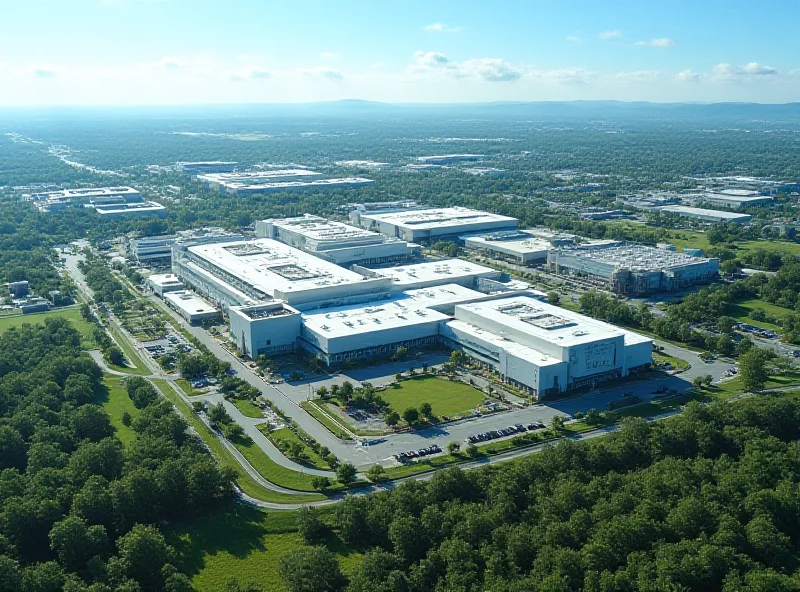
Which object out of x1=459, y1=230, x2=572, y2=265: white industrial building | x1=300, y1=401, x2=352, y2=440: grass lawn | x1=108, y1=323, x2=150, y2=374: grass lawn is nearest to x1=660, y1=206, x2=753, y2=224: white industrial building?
x1=459, y1=230, x2=572, y2=265: white industrial building

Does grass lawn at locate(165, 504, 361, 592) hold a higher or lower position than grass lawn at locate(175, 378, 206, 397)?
lower

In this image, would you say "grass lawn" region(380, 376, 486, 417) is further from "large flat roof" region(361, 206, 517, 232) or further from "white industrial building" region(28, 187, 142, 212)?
"white industrial building" region(28, 187, 142, 212)

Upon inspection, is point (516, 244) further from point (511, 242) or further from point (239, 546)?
point (239, 546)

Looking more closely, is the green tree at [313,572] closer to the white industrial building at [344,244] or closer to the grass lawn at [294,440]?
the grass lawn at [294,440]

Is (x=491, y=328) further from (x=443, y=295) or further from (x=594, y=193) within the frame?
(x=594, y=193)

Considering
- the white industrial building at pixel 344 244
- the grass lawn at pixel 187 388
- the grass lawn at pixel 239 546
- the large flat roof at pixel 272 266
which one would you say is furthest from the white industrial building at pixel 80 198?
the grass lawn at pixel 239 546
